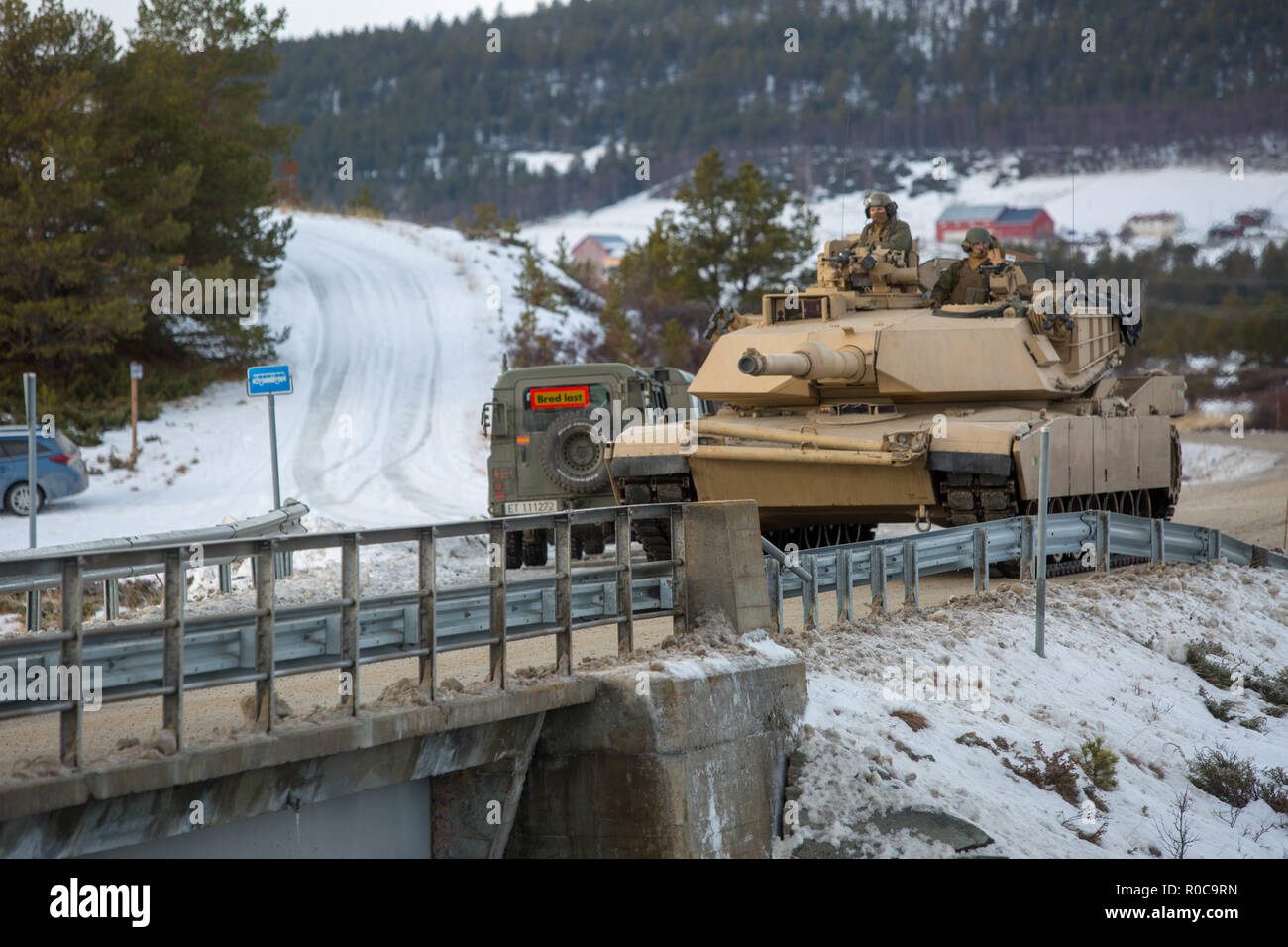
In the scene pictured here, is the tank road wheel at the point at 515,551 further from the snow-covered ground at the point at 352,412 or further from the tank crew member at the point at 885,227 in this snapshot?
the tank crew member at the point at 885,227

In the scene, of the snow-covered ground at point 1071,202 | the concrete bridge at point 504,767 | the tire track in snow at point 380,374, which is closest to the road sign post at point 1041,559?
the concrete bridge at point 504,767

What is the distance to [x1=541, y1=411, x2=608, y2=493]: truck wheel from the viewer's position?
19.7 m

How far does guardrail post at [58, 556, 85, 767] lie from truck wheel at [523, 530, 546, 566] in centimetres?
1330

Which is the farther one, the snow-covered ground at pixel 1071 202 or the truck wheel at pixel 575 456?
the snow-covered ground at pixel 1071 202

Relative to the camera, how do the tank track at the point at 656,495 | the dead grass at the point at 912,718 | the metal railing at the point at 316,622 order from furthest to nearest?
the tank track at the point at 656,495
the dead grass at the point at 912,718
the metal railing at the point at 316,622

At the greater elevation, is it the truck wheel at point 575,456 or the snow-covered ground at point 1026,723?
the truck wheel at point 575,456

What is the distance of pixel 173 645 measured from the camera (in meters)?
6.68

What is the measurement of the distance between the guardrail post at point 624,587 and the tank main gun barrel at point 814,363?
588cm

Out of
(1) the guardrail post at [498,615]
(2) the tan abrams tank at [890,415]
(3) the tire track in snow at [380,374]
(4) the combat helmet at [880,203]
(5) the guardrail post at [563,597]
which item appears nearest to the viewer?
(1) the guardrail post at [498,615]

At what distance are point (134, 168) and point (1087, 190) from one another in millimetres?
82342

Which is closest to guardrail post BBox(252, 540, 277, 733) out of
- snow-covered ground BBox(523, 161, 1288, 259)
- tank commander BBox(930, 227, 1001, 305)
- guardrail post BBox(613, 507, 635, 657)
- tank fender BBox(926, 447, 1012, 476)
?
guardrail post BBox(613, 507, 635, 657)

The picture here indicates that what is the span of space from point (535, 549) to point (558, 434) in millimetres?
1500

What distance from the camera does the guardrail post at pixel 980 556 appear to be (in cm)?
1407
